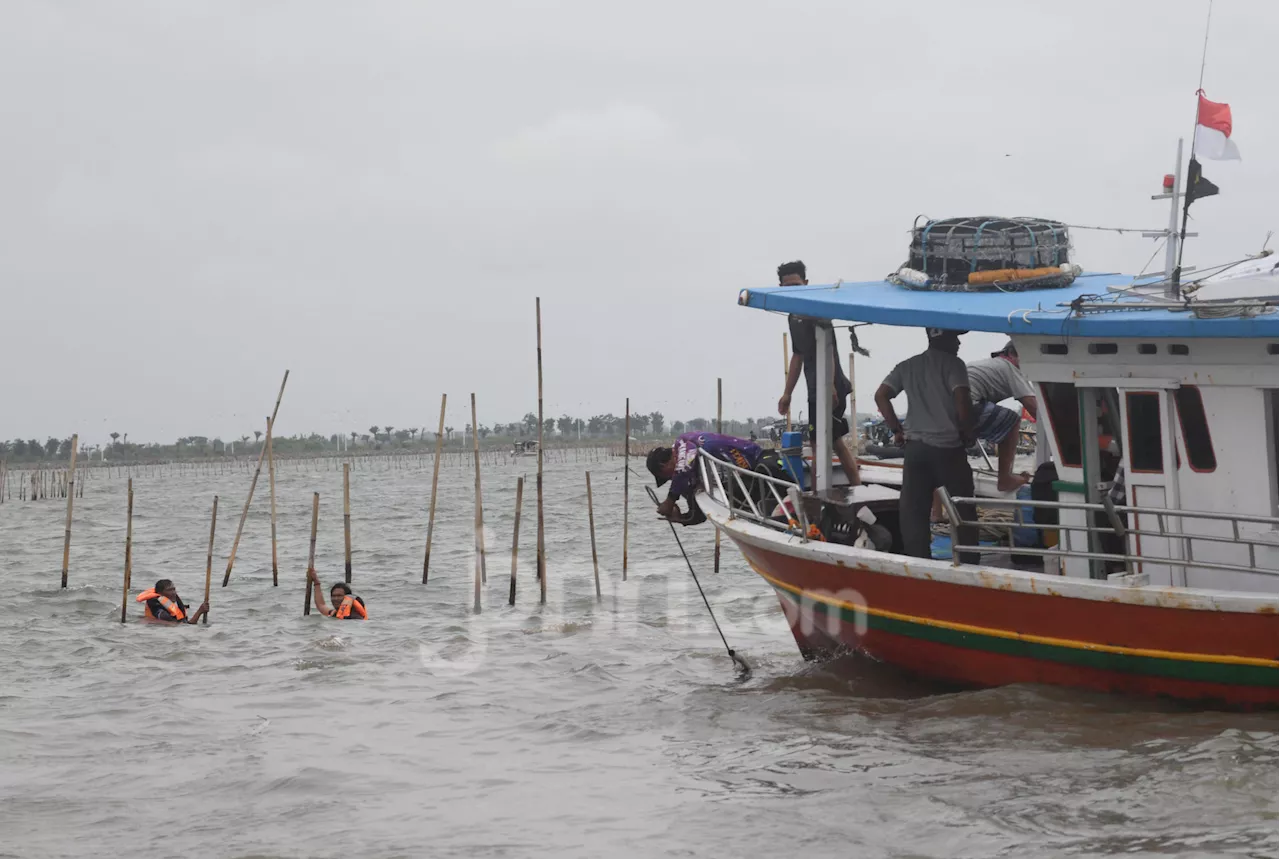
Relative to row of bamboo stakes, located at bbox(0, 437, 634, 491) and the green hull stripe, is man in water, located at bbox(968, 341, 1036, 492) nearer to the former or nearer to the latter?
the green hull stripe

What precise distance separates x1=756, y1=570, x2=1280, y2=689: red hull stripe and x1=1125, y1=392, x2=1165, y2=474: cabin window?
1.27m

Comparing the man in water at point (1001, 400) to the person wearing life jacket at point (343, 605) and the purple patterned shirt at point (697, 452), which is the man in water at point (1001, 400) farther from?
the person wearing life jacket at point (343, 605)

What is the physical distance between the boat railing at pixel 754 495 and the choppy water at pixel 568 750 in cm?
133

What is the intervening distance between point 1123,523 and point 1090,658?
982 millimetres

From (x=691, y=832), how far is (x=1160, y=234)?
16.8ft

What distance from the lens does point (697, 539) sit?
97.1ft

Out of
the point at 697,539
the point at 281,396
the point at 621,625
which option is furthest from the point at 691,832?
the point at 697,539

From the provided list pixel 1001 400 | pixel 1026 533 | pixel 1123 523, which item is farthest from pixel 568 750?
pixel 1001 400

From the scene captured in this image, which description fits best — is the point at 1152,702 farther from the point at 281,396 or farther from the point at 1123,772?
the point at 281,396

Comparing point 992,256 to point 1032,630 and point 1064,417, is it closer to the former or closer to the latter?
point 1064,417

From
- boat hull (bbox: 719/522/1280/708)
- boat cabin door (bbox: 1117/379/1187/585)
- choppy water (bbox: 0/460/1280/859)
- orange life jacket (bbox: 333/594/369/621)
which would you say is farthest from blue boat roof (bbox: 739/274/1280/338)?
orange life jacket (bbox: 333/594/369/621)

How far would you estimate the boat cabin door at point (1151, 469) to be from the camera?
866 centimetres

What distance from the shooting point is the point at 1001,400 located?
34.9ft

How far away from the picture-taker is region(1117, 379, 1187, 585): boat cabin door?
866 cm
